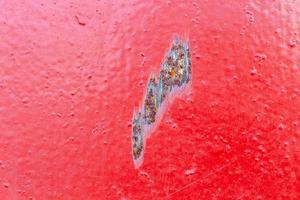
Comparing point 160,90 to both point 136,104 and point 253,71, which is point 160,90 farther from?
point 253,71

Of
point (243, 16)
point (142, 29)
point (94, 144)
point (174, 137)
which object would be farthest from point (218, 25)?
point (94, 144)

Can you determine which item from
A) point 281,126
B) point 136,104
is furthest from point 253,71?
point 136,104

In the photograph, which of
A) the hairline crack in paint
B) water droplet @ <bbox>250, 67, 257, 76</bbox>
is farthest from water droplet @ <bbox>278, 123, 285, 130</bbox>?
the hairline crack in paint

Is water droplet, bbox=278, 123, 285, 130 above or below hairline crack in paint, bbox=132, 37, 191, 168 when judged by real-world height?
below

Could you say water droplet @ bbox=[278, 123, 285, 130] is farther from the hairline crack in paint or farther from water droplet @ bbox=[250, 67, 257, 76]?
the hairline crack in paint

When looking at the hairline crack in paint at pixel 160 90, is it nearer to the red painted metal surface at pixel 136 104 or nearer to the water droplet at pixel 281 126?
the red painted metal surface at pixel 136 104

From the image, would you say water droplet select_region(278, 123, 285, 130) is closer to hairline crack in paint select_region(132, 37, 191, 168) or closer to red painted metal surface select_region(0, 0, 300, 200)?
red painted metal surface select_region(0, 0, 300, 200)

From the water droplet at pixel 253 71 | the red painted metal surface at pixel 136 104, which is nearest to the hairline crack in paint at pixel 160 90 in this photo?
the red painted metal surface at pixel 136 104
